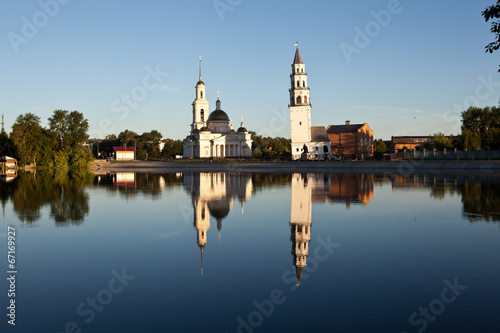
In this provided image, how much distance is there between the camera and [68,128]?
107375 millimetres

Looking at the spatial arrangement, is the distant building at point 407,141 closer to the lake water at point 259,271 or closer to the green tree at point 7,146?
the green tree at point 7,146

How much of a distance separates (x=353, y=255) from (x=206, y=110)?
380 ft

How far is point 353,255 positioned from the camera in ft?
41.2

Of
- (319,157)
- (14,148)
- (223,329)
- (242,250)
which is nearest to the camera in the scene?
(223,329)

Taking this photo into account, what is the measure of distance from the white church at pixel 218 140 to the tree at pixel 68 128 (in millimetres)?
25705

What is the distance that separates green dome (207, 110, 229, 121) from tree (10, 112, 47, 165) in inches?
1606

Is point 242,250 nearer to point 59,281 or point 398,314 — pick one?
point 59,281

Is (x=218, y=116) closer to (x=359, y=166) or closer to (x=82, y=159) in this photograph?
(x=82, y=159)

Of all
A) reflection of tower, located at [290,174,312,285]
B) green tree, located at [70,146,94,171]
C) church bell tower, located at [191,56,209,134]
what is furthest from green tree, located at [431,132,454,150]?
green tree, located at [70,146,94,171]

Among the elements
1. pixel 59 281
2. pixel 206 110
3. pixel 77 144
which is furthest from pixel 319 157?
pixel 59 281

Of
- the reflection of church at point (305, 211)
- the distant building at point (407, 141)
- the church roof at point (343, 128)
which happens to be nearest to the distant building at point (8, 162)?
the church roof at point (343, 128)
